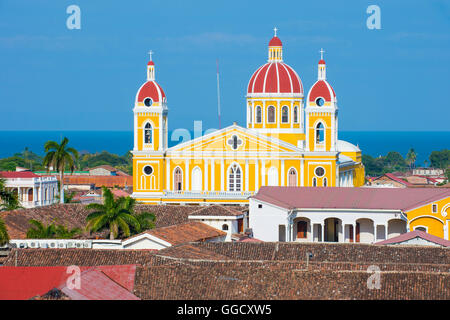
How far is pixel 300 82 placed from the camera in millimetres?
84250

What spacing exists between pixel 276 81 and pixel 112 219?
24.1 meters

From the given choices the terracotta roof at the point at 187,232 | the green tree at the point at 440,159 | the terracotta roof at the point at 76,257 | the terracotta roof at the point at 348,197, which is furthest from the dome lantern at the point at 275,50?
the green tree at the point at 440,159

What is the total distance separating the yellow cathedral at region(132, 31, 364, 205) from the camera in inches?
3120

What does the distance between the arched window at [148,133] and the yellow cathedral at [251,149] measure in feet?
0.21

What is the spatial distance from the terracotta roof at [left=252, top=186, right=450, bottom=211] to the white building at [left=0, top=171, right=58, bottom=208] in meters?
14.7

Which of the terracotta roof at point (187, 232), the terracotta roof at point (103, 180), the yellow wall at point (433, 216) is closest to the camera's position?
the terracotta roof at point (187, 232)

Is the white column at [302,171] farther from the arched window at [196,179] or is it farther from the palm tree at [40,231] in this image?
the palm tree at [40,231]

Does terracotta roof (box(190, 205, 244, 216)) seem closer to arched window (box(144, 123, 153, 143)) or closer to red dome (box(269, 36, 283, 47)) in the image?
arched window (box(144, 123, 153, 143))

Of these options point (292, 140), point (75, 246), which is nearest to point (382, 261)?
point (75, 246)

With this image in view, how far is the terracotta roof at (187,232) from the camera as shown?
56619 mm

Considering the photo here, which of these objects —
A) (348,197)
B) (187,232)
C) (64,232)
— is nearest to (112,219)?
(64,232)
